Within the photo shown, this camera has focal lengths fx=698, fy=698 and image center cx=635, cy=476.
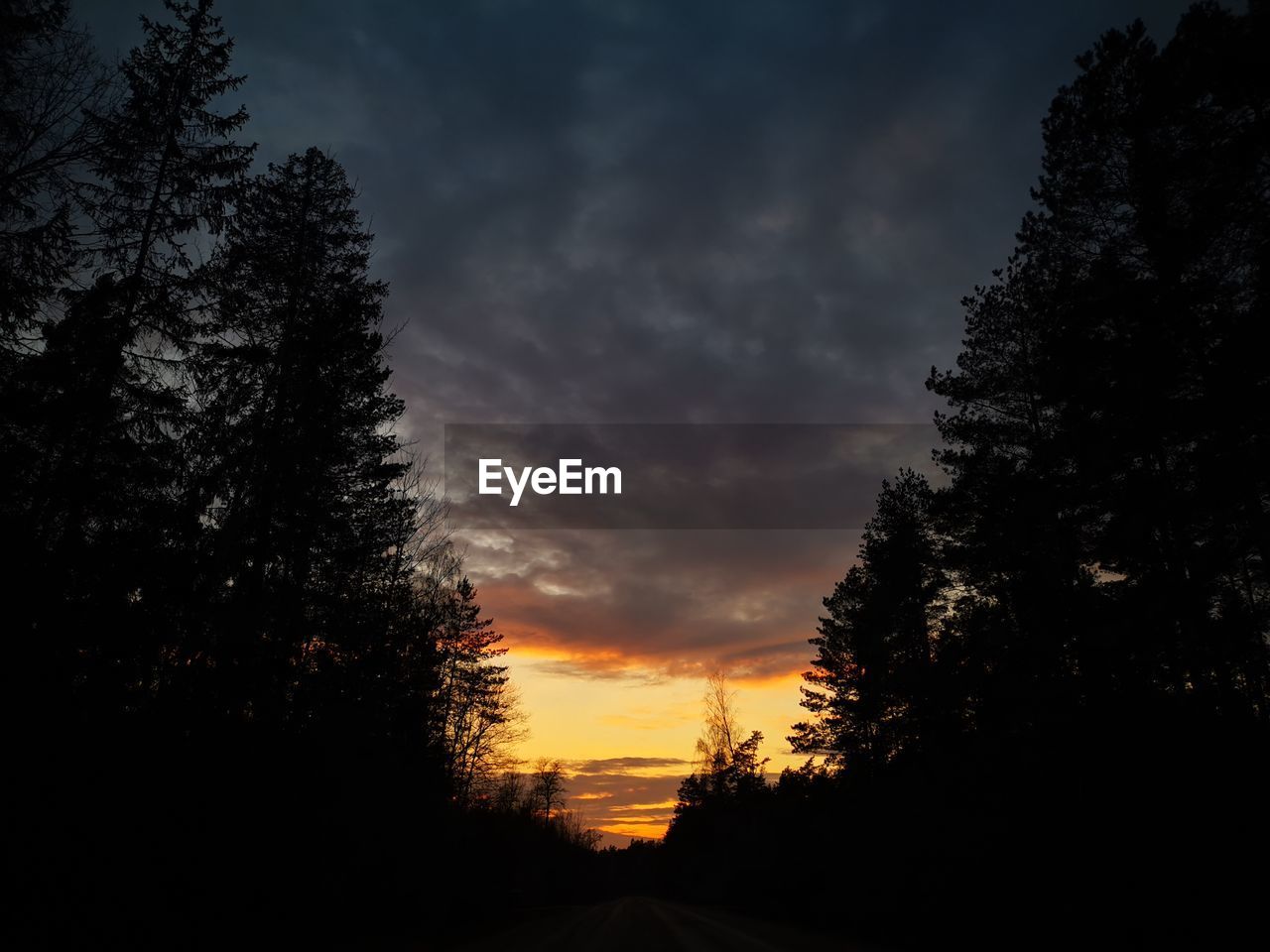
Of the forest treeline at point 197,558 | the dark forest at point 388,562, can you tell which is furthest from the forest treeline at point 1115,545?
the forest treeline at point 197,558

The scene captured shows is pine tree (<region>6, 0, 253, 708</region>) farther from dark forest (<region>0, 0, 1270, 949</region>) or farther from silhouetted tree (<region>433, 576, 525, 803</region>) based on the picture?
silhouetted tree (<region>433, 576, 525, 803</region>)

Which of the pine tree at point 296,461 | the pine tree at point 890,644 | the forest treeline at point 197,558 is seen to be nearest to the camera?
the forest treeline at point 197,558

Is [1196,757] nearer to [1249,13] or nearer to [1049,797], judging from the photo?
[1049,797]

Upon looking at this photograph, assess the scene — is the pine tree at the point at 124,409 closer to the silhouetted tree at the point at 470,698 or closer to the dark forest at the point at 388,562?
the dark forest at the point at 388,562

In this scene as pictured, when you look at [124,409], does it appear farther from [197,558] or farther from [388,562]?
[388,562]

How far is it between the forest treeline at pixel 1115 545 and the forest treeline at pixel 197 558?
47.7ft

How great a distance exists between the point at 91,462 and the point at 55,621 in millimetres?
4860

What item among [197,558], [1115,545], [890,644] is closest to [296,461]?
[197,558]

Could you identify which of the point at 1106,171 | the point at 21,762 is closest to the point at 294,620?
the point at 21,762

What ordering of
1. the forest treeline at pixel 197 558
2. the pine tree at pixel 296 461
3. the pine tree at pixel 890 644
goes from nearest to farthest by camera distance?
the forest treeline at pixel 197 558, the pine tree at pixel 296 461, the pine tree at pixel 890 644

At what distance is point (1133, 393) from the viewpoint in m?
15.6

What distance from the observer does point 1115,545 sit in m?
17.0

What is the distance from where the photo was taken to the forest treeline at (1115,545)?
11852 millimetres

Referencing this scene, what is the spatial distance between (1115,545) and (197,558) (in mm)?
20580
